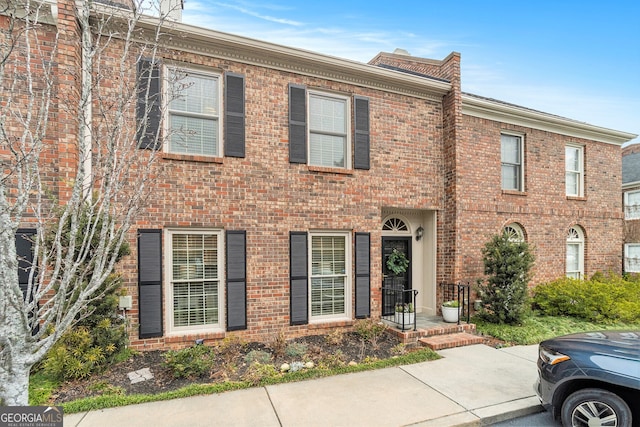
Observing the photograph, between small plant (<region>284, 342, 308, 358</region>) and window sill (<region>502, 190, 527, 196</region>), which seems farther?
window sill (<region>502, 190, 527, 196</region>)

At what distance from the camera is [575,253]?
10.0 metres

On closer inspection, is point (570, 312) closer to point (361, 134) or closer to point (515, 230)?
point (515, 230)

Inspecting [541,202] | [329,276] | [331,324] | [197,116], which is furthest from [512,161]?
[197,116]

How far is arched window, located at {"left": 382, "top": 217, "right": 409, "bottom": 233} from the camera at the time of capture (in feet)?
26.1

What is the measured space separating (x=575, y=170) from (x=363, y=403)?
10.2m

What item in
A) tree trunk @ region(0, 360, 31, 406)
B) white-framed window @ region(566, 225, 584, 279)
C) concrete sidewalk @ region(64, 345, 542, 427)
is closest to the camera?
tree trunk @ region(0, 360, 31, 406)

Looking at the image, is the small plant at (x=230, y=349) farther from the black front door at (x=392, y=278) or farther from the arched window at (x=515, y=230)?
the arched window at (x=515, y=230)

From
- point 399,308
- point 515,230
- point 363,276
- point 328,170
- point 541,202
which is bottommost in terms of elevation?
point 399,308

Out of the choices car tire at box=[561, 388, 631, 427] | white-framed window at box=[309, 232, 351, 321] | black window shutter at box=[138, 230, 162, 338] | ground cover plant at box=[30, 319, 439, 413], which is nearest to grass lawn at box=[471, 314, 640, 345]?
ground cover plant at box=[30, 319, 439, 413]

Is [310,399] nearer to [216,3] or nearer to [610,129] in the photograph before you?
[216,3]

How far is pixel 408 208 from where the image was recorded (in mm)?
7613

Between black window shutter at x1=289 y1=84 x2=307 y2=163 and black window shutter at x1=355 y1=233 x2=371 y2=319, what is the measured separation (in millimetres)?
2121

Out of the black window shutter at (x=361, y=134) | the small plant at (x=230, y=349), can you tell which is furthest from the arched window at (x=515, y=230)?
the small plant at (x=230, y=349)

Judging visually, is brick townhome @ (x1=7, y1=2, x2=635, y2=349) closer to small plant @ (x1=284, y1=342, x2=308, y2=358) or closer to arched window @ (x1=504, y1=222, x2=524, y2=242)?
arched window @ (x1=504, y1=222, x2=524, y2=242)
